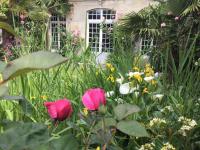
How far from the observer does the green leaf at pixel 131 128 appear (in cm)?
55

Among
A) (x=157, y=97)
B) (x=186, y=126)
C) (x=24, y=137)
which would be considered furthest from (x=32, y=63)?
(x=157, y=97)

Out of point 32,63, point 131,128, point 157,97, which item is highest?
point 32,63

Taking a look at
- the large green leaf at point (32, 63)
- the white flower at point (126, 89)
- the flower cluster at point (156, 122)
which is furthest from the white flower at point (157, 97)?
the large green leaf at point (32, 63)

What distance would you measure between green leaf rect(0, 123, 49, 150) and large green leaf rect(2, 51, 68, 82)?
5.7 inches

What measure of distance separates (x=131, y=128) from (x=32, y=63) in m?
0.22

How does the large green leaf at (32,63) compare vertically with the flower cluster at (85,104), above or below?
above

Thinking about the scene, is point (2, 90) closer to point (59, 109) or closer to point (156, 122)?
point (59, 109)

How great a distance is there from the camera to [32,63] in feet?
1.29

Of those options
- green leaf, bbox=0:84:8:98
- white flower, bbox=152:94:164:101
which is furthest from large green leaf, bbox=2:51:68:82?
white flower, bbox=152:94:164:101

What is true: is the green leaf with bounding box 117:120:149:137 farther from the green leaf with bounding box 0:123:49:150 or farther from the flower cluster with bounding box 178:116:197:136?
the flower cluster with bounding box 178:116:197:136

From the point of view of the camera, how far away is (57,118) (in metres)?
0.64

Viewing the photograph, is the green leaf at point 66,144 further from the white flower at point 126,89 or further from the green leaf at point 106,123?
the white flower at point 126,89

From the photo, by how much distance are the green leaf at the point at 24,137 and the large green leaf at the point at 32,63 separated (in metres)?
0.14

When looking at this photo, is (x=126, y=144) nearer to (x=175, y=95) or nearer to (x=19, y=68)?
(x=175, y=95)
